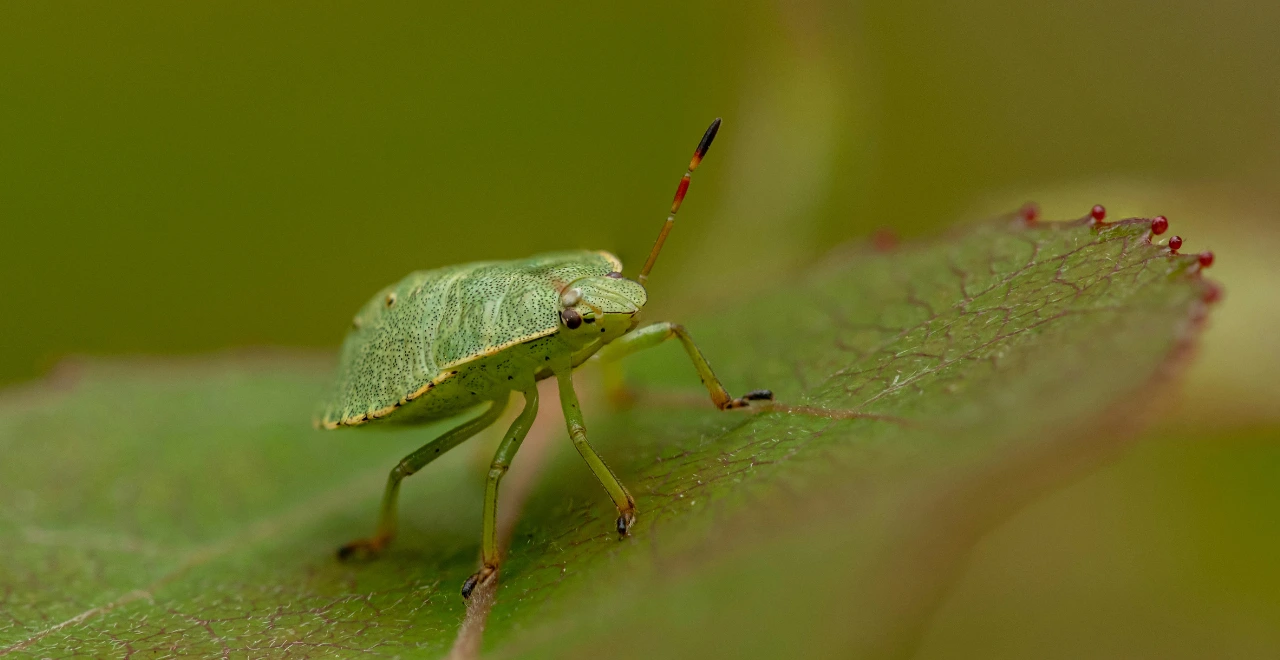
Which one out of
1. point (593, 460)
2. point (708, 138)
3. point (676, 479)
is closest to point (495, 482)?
point (593, 460)

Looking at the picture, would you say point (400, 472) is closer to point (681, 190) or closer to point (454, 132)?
point (681, 190)

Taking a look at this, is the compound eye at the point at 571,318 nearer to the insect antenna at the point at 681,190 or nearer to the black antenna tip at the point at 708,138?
the insect antenna at the point at 681,190

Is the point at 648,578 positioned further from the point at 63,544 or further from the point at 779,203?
the point at 779,203

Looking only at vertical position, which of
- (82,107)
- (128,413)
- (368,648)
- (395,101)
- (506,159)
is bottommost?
(368,648)

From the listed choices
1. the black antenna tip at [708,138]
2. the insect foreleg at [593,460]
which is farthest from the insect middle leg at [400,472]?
the black antenna tip at [708,138]

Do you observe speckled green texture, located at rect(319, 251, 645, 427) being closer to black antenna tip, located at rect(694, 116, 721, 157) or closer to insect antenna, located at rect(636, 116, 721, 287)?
insect antenna, located at rect(636, 116, 721, 287)

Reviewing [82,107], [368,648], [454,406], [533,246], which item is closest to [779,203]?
[533,246]
